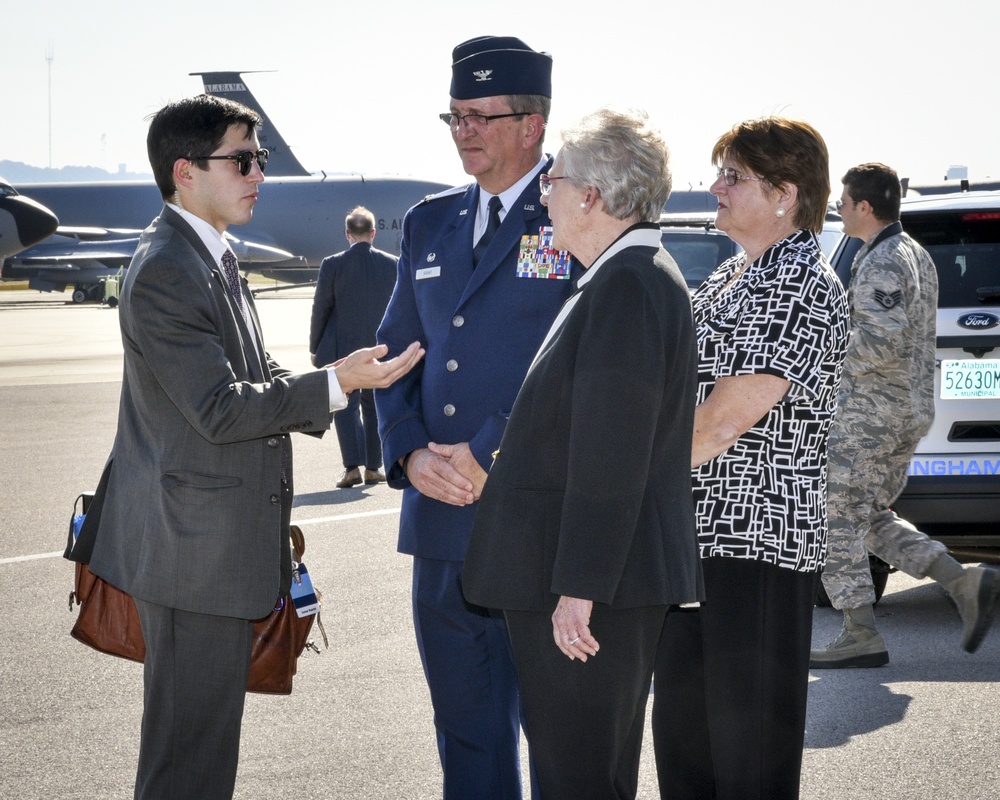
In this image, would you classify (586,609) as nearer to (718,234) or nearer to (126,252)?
(718,234)

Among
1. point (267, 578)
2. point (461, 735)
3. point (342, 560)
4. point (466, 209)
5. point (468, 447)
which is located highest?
point (466, 209)

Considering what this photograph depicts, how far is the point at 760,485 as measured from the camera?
115 inches

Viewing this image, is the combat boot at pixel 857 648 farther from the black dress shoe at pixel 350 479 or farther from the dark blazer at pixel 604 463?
the black dress shoe at pixel 350 479

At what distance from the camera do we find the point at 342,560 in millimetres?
6703

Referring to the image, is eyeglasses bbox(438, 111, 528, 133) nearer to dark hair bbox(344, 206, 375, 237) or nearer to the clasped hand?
the clasped hand

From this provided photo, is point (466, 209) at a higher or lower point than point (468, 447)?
higher

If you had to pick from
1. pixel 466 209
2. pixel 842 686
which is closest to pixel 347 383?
pixel 466 209

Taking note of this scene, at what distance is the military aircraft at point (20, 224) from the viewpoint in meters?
16.0

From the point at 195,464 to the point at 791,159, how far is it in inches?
63.4

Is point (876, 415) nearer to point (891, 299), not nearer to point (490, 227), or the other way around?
point (891, 299)

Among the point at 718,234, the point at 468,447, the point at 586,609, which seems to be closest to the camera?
the point at 586,609

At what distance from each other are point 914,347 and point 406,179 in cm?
4397

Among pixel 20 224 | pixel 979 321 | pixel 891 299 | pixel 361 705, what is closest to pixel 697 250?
pixel 979 321

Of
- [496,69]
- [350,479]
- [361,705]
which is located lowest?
[350,479]
